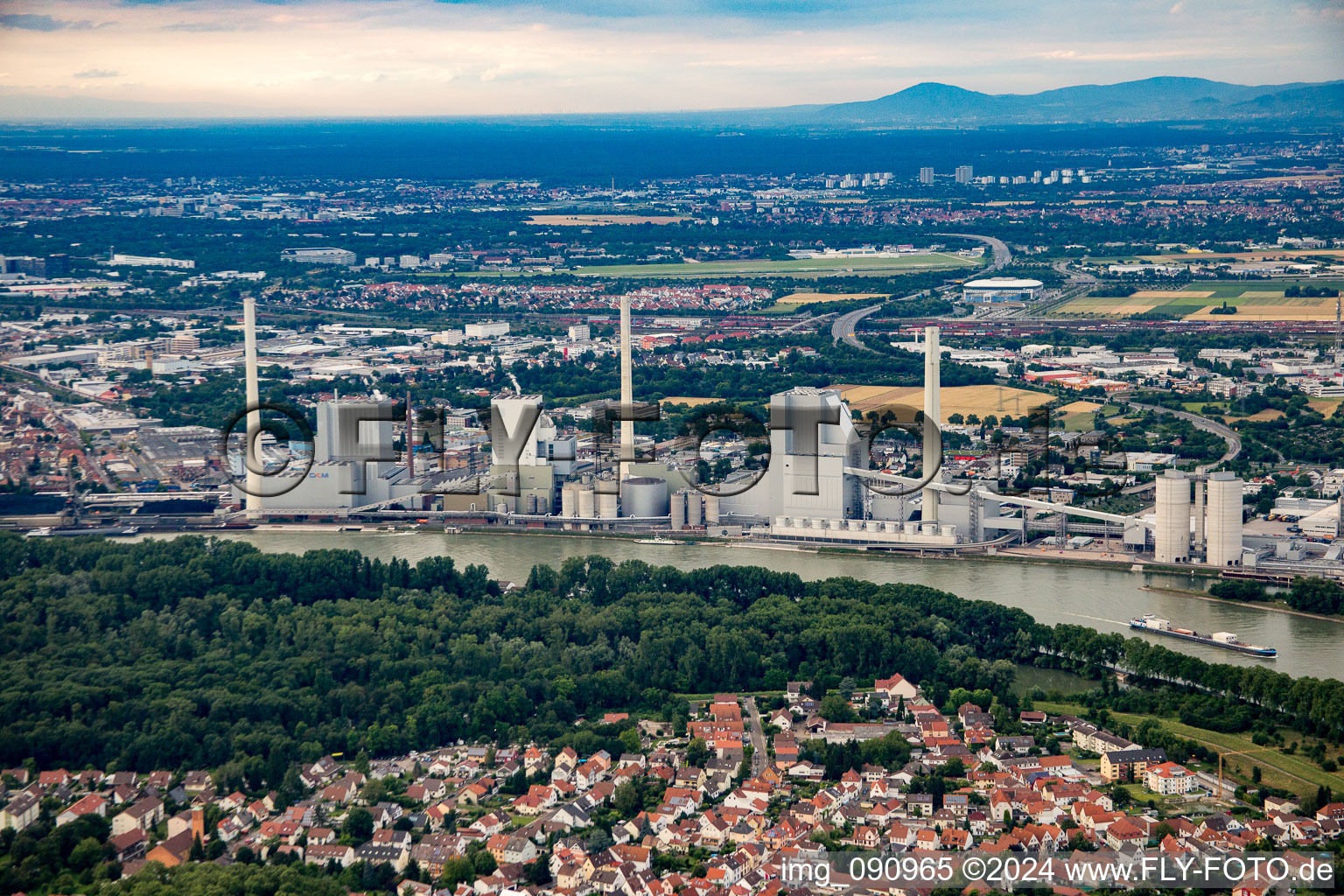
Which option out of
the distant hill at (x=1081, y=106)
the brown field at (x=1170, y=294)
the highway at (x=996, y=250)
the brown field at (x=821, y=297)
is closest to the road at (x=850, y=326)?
the brown field at (x=821, y=297)

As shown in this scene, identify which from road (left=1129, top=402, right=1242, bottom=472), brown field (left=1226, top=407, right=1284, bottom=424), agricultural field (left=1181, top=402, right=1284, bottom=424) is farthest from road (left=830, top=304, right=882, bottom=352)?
brown field (left=1226, top=407, right=1284, bottom=424)

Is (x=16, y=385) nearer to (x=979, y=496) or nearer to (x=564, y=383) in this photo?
(x=564, y=383)

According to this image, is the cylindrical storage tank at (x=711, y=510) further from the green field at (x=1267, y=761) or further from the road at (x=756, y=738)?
the green field at (x=1267, y=761)

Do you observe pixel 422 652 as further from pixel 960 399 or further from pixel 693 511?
pixel 960 399

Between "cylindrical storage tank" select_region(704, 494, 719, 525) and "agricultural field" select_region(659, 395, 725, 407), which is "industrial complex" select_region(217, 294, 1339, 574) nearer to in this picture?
"cylindrical storage tank" select_region(704, 494, 719, 525)

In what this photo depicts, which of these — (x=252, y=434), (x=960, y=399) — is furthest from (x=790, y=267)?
(x=252, y=434)
